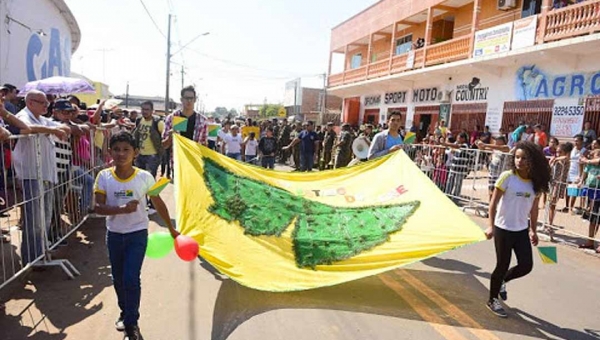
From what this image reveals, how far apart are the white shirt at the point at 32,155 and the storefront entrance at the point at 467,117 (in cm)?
1677

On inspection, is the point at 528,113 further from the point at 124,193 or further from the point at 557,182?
the point at 124,193

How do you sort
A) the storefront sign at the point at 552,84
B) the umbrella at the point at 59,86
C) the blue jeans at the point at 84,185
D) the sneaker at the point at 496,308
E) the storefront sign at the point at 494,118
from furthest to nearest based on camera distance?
the storefront sign at the point at 494,118, the storefront sign at the point at 552,84, the umbrella at the point at 59,86, the blue jeans at the point at 84,185, the sneaker at the point at 496,308

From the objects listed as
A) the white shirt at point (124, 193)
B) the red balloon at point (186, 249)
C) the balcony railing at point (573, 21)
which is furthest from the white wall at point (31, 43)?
the balcony railing at point (573, 21)

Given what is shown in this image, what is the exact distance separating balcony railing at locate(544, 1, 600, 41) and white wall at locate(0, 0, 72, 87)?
52.0 feet

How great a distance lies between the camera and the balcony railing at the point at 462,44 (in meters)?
12.6

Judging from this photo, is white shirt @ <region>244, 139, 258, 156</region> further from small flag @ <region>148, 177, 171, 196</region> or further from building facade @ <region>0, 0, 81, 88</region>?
small flag @ <region>148, 177, 171, 196</region>

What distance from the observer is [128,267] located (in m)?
3.27

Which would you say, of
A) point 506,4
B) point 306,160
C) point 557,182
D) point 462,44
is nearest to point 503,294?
point 557,182

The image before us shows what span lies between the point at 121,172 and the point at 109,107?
886cm

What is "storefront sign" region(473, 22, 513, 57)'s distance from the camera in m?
15.7

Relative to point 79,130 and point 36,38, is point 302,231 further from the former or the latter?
point 36,38

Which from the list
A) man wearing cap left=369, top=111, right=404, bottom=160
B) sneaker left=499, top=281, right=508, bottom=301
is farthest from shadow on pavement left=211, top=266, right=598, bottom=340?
man wearing cap left=369, top=111, right=404, bottom=160

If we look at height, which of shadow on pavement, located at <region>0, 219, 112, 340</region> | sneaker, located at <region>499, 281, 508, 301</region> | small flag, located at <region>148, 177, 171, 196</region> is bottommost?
shadow on pavement, located at <region>0, 219, 112, 340</region>

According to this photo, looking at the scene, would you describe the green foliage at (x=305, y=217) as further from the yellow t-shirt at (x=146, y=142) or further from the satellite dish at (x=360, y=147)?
the satellite dish at (x=360, y=147)
